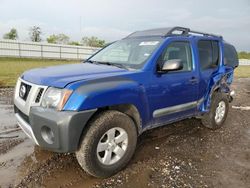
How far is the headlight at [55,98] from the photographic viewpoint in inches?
128

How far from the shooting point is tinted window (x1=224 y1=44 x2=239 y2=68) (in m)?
6.70

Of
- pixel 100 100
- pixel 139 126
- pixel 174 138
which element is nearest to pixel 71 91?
pixel 100 100

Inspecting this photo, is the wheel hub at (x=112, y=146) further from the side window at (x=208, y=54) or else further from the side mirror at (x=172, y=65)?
the side window at (x=208, y=54)

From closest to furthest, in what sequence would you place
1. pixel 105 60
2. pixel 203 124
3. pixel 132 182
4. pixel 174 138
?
pixel 132 182 → pixel 105 60 → pixel 174 138 → pixel 203 124

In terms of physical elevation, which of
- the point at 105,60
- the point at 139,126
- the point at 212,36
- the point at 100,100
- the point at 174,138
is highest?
the point at 212,36

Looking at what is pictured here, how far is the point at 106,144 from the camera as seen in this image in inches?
142

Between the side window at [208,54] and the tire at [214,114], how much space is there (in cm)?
67

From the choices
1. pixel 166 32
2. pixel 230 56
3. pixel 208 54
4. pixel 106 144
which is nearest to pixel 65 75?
pixel 106 144

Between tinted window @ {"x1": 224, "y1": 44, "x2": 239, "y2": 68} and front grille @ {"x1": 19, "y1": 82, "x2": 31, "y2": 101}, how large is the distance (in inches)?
177

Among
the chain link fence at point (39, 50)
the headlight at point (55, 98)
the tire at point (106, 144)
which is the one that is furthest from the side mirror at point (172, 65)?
the chain link fence at point (39, 50)

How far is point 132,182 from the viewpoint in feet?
11.7

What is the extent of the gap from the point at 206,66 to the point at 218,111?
1.12 m

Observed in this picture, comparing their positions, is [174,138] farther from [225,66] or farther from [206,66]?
[225,66]

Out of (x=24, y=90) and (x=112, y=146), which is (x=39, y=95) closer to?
(x=24, y=90)
